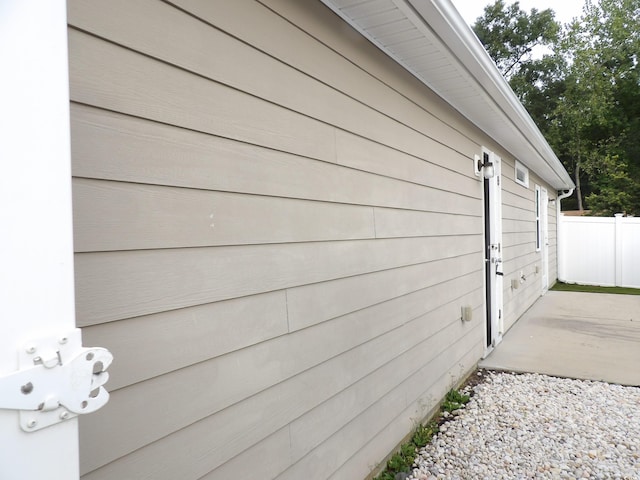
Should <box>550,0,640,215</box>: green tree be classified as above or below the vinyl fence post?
above

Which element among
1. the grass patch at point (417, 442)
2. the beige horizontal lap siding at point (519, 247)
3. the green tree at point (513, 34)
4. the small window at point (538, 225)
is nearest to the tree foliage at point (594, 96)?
the green tree at point (513, 34)

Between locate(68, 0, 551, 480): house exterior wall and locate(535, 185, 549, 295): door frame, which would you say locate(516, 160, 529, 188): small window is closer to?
locate(535, 185, 549, 295): door frame

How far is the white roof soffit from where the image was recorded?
7.45ft

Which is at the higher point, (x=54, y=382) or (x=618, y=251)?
(x=54, y=382)

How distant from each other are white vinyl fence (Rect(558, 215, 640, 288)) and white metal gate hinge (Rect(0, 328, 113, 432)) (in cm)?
1347

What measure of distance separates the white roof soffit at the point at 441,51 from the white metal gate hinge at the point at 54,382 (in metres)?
1.92

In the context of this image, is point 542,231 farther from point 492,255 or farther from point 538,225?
point 492,255

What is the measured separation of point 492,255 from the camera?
5.21m

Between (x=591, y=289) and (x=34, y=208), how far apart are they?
12.2m

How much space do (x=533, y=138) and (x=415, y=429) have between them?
432cm

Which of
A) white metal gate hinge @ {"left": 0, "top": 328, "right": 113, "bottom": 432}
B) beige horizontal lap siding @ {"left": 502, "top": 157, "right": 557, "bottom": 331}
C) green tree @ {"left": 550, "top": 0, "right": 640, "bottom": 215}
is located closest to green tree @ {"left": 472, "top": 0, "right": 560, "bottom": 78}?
green tree @ {"left": 550, "top": 0, "right": 640, "bottom": 215}

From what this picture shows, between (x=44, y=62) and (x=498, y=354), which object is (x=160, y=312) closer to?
(x=44, y=62)

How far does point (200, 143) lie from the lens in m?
1.42

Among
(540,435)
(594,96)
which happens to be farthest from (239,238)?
(594,96)
